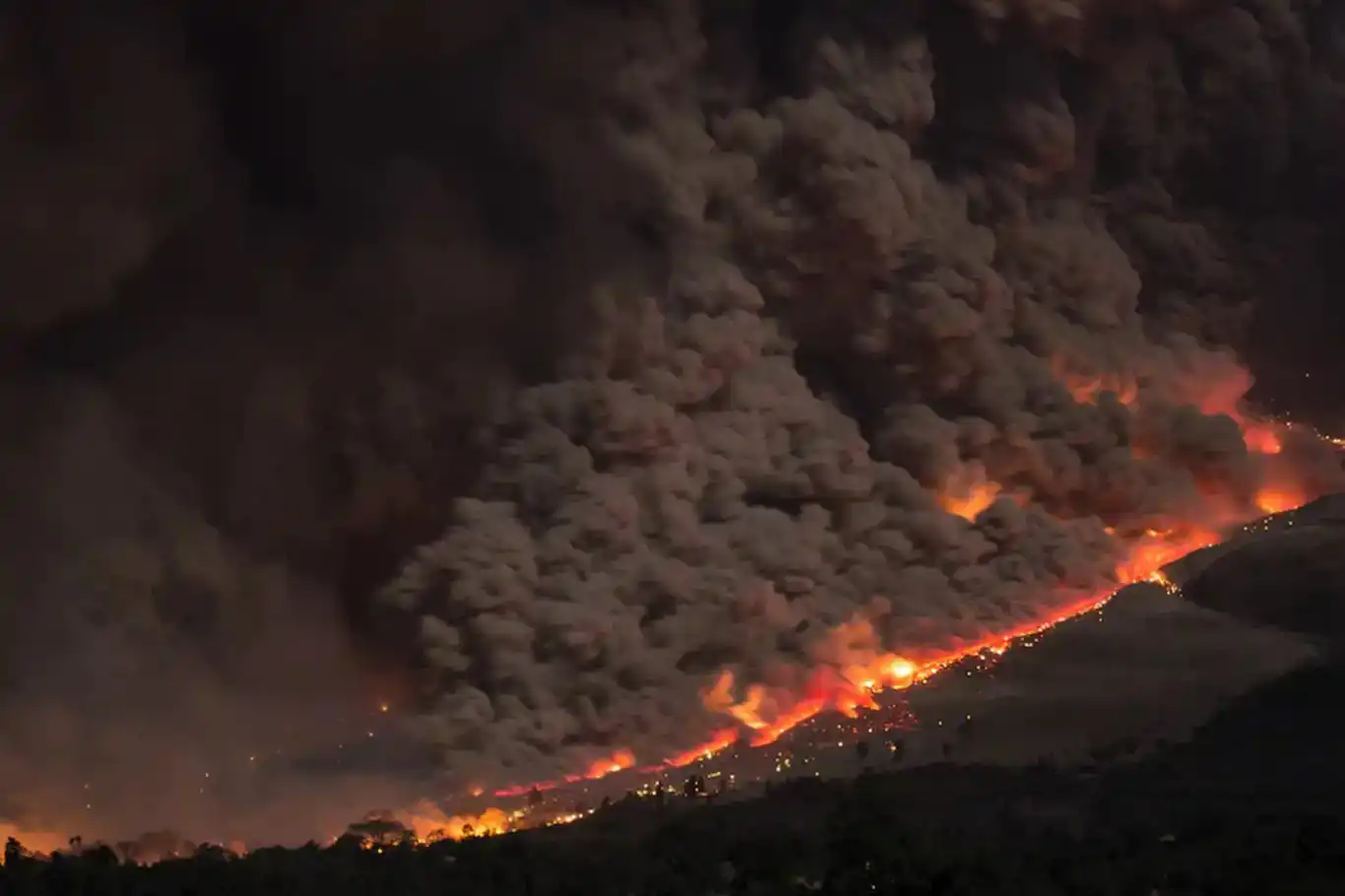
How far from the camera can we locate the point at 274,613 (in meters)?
11.4

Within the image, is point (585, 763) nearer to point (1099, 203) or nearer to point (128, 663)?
point (128, 663)

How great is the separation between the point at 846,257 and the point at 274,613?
4.87 m

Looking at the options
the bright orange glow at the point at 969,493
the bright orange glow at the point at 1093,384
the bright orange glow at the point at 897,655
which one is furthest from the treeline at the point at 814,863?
the bright orange glow at the point at 1093,384

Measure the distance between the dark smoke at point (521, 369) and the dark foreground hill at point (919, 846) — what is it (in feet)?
5.63

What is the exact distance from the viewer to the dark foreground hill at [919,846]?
6613mm

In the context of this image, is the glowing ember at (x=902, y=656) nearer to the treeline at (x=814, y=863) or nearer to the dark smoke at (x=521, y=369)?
the dark smoke at (x=521, y=369)

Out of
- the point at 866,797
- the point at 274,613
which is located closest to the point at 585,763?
the point at 866,797

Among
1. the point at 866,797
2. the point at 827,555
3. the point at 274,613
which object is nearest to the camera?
the point at 866,797

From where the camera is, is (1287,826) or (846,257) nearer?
(1287,826)

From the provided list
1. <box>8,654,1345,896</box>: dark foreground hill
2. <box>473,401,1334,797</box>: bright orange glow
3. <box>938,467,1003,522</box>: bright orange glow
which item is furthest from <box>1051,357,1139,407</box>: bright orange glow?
<box>8,654,1345,896</box>: dark foreground hill

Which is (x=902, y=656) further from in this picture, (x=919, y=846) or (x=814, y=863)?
(x=814, y=863)

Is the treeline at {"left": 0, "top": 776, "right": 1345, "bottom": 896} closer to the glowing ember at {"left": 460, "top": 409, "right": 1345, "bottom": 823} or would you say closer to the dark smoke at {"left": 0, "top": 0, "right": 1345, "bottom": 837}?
the glowing ember at {"left": 460, "top": 409, "right": 1345, "bottom": 823}

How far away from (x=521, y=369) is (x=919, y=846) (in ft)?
16.8

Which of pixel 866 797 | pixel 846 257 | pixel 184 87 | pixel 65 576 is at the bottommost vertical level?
pixel 866 797
